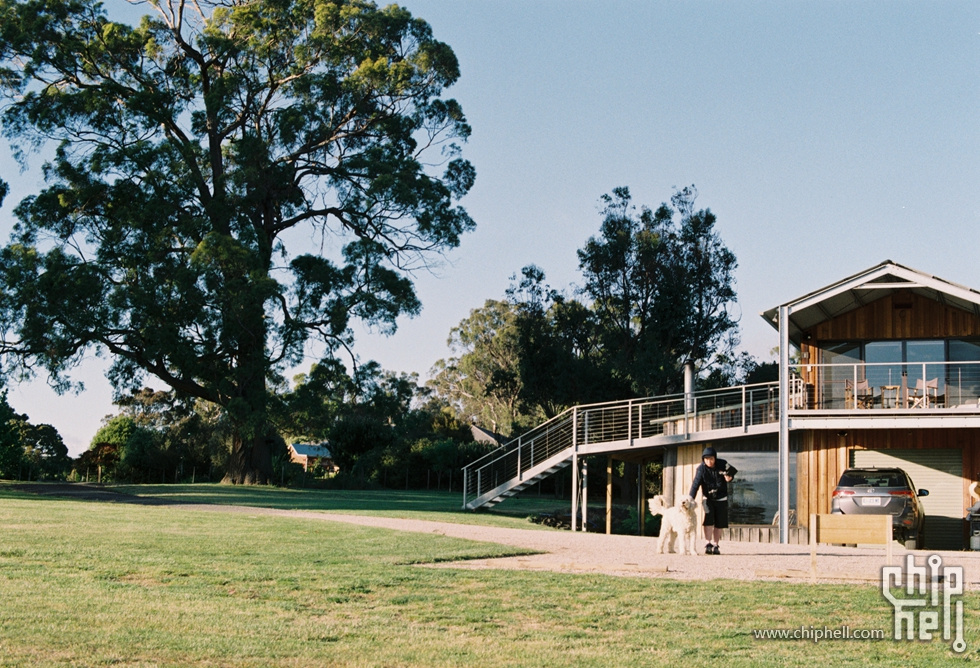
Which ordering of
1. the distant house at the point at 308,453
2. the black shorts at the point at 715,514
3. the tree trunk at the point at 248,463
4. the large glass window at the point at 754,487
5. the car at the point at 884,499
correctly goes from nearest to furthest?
the black shorts at the point at 715,514 → the car at the point at 884,499 → the large glass window at the point at 754,487 → the tree trunk at the point at 248,463 → the distant house at the point at 308,453

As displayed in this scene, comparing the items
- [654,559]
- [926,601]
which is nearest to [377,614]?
[926,601]

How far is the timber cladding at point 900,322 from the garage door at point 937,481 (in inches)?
119

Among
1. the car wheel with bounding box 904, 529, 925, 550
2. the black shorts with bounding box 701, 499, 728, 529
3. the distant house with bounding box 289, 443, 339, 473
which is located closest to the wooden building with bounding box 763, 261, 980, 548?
the car wheel with bounding box 904, 529, 925, 550

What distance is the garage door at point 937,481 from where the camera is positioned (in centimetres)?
2423

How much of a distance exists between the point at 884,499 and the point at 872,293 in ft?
21.9

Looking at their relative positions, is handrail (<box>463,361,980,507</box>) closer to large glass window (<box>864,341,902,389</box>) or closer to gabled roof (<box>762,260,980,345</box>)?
large glass window (<box>864,341,902,389</box>)

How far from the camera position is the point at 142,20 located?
1713 inches

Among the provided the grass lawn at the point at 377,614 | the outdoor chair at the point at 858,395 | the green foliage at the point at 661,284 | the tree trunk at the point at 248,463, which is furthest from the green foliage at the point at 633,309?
the grass lawn at the point at 377,614

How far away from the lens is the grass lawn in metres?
7.00

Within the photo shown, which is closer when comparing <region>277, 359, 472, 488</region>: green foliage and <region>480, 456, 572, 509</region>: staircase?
<region>480, 456, 572, 509</region>: staircase

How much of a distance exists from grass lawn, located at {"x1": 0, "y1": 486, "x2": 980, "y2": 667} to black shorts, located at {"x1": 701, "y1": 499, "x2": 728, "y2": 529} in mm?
4407

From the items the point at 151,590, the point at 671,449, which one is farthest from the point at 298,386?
the point at 151,590

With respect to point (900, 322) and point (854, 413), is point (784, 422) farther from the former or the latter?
point (900, 322)

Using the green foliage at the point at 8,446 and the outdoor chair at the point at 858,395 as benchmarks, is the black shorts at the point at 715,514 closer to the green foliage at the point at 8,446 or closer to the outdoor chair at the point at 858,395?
the outdoor chair at the point at 858,395
